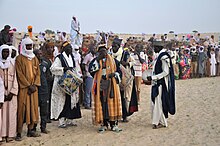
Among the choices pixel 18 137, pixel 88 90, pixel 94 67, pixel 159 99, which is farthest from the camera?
pixel 88 90

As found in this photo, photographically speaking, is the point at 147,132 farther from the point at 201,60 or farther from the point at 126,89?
the point at 201,60

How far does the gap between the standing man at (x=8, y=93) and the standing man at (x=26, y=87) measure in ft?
0.45

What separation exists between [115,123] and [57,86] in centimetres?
168

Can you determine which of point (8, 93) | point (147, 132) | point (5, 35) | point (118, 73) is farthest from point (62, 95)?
point (5, 35)

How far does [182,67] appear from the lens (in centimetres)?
1938

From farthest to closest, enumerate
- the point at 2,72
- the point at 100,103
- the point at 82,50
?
the point at 82,50, the point at 100,103, the point at 2,72

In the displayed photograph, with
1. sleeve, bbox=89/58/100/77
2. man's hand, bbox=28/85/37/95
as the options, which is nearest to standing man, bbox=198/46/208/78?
→ sleeve, bbox=89/58/100/77

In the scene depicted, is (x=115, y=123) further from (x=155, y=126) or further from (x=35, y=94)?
(x=35, y=94)

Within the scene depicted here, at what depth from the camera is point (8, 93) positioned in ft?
23.0

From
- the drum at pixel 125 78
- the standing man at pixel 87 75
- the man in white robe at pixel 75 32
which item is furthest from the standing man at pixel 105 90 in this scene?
the man in white robe at pixel 75 32

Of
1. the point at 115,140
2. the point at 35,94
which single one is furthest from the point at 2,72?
the point at 115,140

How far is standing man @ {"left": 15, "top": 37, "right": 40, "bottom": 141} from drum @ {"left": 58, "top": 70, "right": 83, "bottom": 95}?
2.75ft

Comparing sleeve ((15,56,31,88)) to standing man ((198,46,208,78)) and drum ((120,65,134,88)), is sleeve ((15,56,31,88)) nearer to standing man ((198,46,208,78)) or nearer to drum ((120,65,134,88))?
drum ((120,65,134,88))

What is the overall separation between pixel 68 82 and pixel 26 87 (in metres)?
1.17
